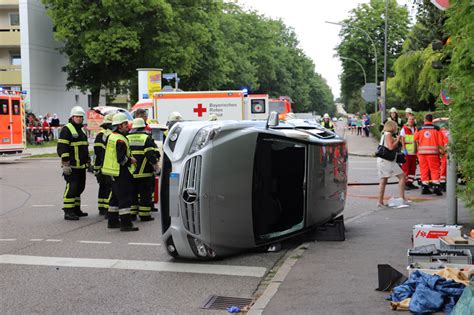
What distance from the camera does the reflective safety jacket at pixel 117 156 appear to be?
9.31m

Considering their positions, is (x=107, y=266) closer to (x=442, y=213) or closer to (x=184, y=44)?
(x=442, y=213)

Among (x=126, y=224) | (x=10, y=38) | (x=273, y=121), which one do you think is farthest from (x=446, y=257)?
(x=10, y=38)

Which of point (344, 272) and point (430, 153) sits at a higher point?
point (430, 153)

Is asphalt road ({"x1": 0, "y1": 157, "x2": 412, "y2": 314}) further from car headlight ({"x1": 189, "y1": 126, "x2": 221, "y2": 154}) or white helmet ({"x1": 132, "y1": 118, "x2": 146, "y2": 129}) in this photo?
white helmet ({"x1": 132, "y1": 118, "x2": 146, "y2": 129})

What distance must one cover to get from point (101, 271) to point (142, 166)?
3322mm

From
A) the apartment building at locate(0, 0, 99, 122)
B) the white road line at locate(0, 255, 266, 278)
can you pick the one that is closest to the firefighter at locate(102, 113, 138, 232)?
the white road line at locate(0, 255, 266, 278)

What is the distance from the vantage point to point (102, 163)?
10.5 m

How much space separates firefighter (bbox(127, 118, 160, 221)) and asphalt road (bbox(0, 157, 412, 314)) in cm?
32

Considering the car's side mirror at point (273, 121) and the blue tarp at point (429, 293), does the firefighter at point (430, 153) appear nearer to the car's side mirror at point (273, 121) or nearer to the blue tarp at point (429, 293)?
the car's side mirror at point (273, 121)

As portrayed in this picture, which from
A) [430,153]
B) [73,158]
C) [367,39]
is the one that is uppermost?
[367,39]

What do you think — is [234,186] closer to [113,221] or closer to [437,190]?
[113,221]

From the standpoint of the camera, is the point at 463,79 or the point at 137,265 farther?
the point at 137,265

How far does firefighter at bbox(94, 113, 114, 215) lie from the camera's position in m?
10.6

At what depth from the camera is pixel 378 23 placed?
193 feet
